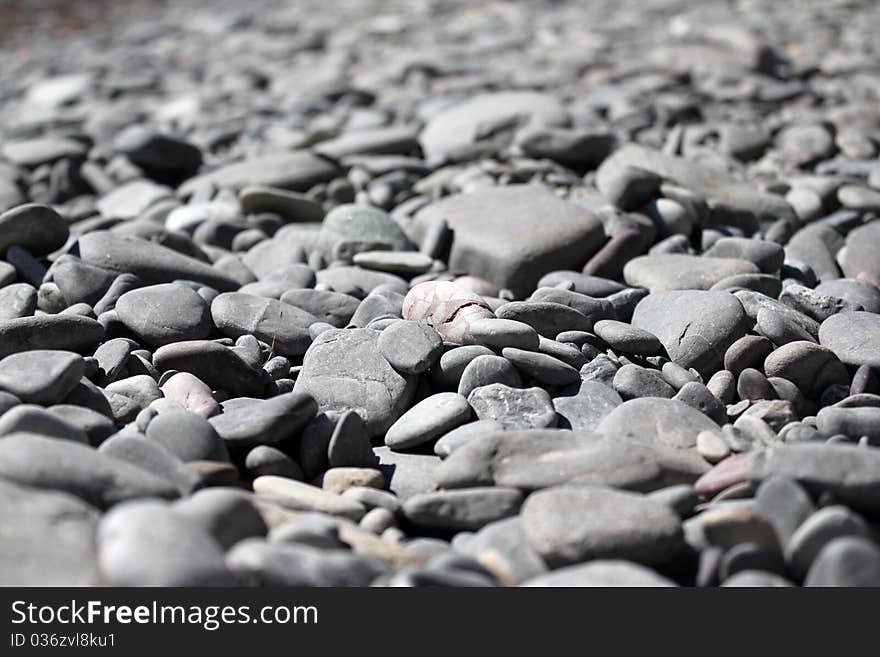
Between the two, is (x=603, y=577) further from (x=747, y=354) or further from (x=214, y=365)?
(x=214, y=365)

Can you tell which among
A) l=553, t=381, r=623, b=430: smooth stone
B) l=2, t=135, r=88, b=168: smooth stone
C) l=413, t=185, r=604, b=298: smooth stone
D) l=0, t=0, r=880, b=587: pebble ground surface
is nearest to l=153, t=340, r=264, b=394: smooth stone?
l=0, t=0, r=880, b=587: pebble ground surface

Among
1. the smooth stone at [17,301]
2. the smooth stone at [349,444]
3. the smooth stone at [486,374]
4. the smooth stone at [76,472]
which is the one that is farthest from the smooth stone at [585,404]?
the smooth stone at [17,301]

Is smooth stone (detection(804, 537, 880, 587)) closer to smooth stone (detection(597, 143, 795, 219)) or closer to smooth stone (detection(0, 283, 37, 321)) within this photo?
Result: smooth stone (detection(0, 283, 37, 321))

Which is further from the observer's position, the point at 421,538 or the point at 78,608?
the point at 421,538

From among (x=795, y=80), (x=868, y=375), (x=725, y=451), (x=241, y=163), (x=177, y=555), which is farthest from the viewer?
(x=795, y=80)

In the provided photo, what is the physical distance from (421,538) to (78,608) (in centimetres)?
70

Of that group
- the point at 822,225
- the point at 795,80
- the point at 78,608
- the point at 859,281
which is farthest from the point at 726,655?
the point at 795,80

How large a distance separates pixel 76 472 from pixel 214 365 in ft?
2.49

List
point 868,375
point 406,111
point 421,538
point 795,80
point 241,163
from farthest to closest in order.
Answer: point 795,80
point 406,111
point 241,163
point 868,375
point 421,538

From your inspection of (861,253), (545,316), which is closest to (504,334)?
(545,316)

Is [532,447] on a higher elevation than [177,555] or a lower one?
lower

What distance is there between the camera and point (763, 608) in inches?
64.9

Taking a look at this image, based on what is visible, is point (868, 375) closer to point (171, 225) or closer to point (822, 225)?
point (822, 225)

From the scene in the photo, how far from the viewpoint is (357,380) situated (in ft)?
8.29
